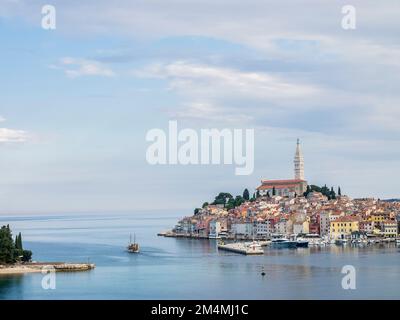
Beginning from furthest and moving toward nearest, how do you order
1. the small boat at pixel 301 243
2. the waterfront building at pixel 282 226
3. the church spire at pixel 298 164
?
the church spire at pixel 298 164 → the waterfront building at pixel 282 226 → the small boat at pixel 301 243

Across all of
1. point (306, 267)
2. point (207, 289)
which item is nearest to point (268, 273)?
point (306, 267)

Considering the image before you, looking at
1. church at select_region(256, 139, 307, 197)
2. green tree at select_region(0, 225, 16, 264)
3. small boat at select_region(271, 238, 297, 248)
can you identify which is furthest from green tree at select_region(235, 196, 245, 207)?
green tree at select_region(0, 225, 16, 264)

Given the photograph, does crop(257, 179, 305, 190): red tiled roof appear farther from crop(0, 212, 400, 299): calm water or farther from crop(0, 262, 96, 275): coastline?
crop(0, 262, 96, 275): coastline

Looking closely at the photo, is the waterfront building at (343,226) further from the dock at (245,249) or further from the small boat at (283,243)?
the dock at (245,249)

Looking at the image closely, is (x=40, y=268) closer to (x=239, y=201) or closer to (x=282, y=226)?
(x=282, y=226)

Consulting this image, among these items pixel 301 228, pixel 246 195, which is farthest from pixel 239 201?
pixel 301 228

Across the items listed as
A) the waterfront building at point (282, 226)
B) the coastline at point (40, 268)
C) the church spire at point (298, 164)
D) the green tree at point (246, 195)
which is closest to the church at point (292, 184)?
the church spire at point (298, 164)
